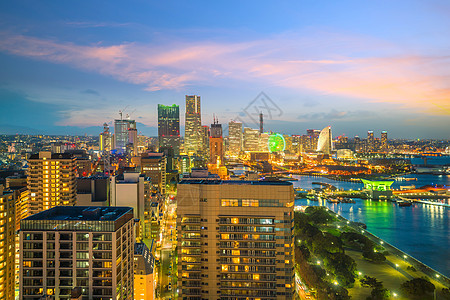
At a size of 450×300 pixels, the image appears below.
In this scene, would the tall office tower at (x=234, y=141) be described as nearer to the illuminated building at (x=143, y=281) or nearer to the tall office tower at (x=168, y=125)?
the tall office tower at (x=168, y=125)

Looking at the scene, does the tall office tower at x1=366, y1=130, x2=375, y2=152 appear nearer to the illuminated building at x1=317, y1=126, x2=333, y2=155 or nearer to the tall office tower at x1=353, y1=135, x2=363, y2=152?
the tall office tower at x1=353, y1=135, x2=363, y2=152

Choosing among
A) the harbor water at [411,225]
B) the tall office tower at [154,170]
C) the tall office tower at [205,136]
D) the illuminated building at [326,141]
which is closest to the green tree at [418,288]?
the harbor water at [411,225]

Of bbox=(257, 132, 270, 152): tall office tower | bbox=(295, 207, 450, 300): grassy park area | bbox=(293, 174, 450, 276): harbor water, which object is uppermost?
bbox=(257, 132, 270, 152): tall office tower

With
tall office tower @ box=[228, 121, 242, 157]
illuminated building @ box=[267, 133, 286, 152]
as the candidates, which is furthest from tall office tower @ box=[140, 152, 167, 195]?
tall office tower @ box=[228, 121, 242, 157]

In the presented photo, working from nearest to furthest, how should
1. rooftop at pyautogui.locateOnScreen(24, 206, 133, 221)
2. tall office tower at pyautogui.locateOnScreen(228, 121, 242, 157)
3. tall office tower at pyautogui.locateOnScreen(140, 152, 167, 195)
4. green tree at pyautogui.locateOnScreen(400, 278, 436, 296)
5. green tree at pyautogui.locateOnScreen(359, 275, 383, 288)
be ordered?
rooftop at pyautogui.locateOnScreen(24, 206, 133, 221)
green tree at pyautogui.locateOnScreen(400, 278, 436, 296)
green tree at pyautogui.locateOnScreen(359, 275, 383, 288)
tall office tower at pyautogui.locateOnScreen(140, 152, 167, 195)
tall office tower at pyautogui.locateOnScreen(228, 121, 242, 157)

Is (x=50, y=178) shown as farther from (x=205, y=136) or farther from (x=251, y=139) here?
(x=251, y=139)

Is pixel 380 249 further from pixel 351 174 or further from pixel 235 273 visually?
pixel 351 174
